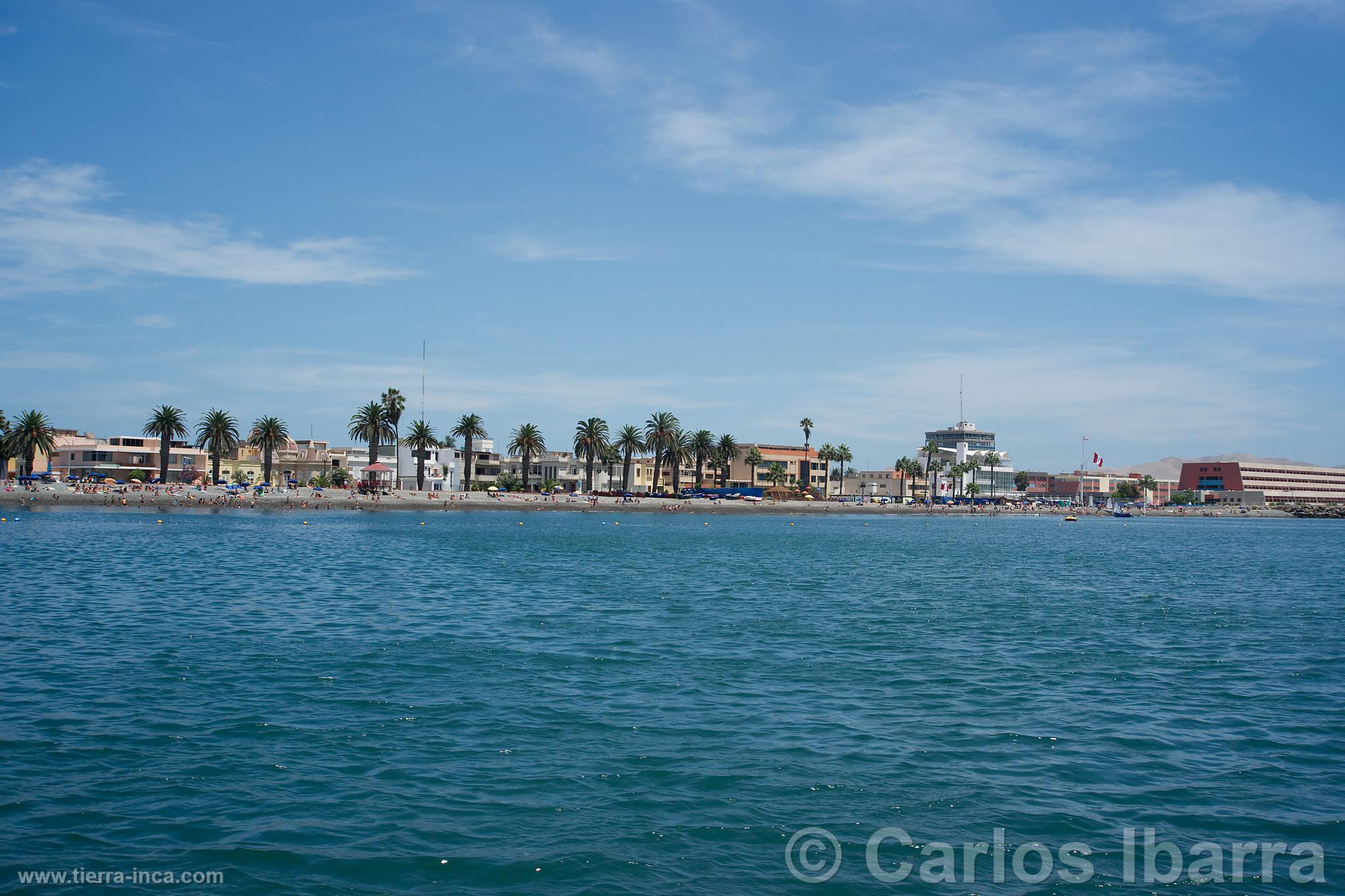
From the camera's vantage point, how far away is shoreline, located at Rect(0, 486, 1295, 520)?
103m

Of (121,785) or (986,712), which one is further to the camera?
(986,712)

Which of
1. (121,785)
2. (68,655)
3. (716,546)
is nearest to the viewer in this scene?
(121,785)

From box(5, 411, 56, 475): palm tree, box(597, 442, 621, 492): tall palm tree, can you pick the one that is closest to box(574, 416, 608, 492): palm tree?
box(597, 442, 621, 492): tall palm tree

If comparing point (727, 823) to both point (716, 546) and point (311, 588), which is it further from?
point (716, 546)

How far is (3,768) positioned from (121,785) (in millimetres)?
2212

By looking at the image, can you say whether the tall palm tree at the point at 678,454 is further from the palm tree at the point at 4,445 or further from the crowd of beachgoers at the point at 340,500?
the palm tree at the point at 4,445

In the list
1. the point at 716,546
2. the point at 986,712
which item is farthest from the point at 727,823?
the point at 716,546

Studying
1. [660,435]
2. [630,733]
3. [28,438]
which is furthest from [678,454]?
[630,733]

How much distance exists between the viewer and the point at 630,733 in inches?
666

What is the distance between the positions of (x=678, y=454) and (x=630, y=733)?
156286mm

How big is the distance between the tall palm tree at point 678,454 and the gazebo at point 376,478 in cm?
5116

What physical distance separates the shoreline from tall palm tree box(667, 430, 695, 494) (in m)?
7.08

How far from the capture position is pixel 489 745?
15922 millimetres

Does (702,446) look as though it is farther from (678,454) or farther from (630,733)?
(630,733)
